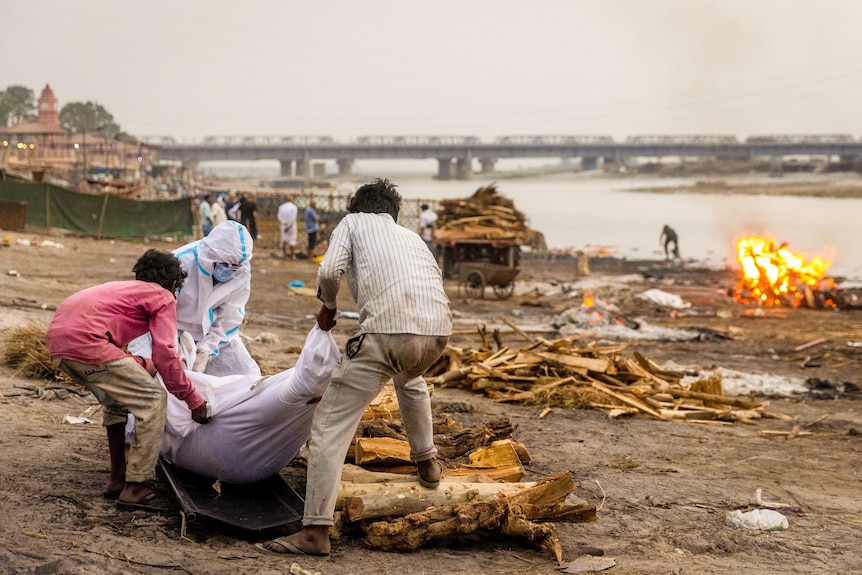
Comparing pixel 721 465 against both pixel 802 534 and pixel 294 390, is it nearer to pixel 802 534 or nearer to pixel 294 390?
pixel 802 534

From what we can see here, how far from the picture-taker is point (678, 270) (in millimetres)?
33625

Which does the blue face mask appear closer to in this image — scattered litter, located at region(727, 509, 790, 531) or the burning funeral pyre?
scattered litter, located at region(727, 509, 790, 531)

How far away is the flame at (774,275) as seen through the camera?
78.6ft

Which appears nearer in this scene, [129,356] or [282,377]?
[129,356]

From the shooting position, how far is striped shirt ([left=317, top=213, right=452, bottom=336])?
213 inches

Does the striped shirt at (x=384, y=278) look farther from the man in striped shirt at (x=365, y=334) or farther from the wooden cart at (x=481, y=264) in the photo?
the wooden cart at (x=481, y=264)

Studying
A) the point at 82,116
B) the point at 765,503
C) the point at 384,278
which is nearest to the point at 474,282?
the point at 765,503

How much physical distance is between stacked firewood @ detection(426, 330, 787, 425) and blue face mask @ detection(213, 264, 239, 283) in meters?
4.69

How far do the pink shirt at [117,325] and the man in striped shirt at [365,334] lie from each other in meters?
0.95

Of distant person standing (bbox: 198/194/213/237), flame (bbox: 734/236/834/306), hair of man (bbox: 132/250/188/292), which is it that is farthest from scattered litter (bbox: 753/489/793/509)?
distant person standing (bbox: 198/194/213/237)

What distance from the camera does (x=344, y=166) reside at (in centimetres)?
10919

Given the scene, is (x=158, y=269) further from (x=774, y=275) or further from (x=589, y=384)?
(x=774, y=275)

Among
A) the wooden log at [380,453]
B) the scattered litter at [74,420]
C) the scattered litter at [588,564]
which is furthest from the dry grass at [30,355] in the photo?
the scattered litter at [588,564]

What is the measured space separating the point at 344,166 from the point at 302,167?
4880mm
